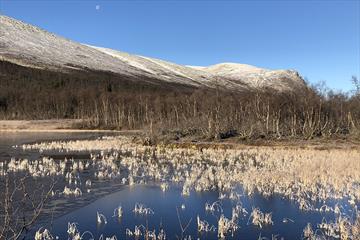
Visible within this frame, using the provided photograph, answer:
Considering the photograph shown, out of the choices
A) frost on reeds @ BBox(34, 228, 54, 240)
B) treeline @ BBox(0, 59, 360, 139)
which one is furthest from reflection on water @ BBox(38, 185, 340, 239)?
treeline @ BBox(0, 59, 360, 139)

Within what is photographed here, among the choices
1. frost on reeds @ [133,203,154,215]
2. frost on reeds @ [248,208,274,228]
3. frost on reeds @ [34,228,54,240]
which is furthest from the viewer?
frost on reeds @ [133,203,154,215]

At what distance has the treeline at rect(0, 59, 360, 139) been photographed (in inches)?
2050

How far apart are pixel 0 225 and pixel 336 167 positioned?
18.6 metres

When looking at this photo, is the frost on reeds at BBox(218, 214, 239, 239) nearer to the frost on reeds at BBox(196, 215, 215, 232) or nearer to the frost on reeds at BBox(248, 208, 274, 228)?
the frost on reeds at BBox(196, 215, 215, 232)

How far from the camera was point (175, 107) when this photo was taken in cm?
7494

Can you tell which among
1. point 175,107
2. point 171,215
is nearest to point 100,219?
point 171,215

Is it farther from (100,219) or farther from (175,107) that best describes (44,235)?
(175,107)

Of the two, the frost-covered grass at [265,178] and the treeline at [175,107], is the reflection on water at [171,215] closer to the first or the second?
the frost-covered grass at [265,178]

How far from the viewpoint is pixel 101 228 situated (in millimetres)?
14539

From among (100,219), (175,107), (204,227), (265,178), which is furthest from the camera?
(175,107)

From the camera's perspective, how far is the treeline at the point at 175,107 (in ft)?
171

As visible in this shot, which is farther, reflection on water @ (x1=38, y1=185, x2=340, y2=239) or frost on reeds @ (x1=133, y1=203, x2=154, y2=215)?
frost on reeds @ (x1=133, y1=203, x2=154, y2=215)

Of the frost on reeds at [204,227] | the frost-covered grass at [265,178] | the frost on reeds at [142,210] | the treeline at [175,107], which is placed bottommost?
the frost on reeds at [204,227]

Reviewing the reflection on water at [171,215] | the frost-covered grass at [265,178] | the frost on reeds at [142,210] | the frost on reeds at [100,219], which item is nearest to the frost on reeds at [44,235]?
the reflection on water at [171,215]
